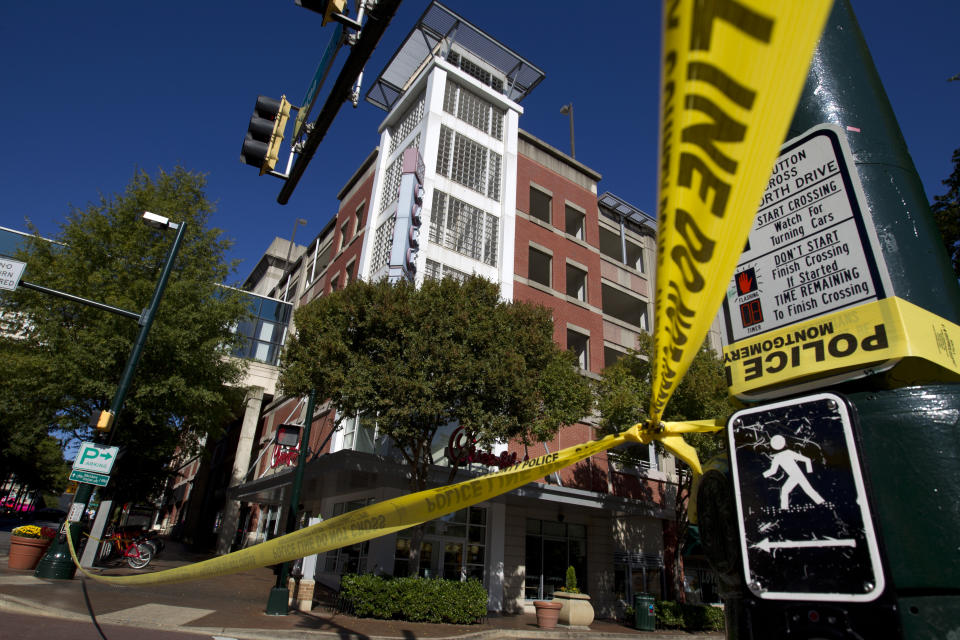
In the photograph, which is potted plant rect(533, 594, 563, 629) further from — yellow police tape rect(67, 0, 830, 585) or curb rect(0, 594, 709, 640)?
yellow police tape rect(67, 0, 830, 585)

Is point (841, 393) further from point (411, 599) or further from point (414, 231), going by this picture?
point (414, 231)

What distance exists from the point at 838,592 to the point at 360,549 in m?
19.4

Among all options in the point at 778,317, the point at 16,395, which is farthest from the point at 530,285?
the point at 778,317

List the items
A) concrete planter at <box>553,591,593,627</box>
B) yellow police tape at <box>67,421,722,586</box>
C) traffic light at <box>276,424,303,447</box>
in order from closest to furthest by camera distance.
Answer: yellow police tape at <box>67,421,722,586</box>
traffic light at <box>276,424,303,447</box>
concrete planter at <box>553,591,593,627</box>

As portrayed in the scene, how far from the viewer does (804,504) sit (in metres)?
1.52

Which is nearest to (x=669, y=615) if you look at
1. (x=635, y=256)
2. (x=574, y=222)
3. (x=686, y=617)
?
(x=686, y=617)

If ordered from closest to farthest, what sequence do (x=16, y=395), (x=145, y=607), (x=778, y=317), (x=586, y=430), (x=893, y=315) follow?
1. (x=893, y=315)
2. (x=778, y=317)
3. (x=145, y=607)
4. (x=16, y=395)
5. (x=586, y=430)

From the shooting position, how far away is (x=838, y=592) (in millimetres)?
1394

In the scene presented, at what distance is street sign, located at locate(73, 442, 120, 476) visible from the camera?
38.0ft

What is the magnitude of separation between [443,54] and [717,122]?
28425 mm

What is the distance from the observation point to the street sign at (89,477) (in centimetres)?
1137

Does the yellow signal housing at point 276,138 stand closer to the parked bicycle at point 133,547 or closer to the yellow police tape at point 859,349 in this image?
the yellow police tape at point 859,349

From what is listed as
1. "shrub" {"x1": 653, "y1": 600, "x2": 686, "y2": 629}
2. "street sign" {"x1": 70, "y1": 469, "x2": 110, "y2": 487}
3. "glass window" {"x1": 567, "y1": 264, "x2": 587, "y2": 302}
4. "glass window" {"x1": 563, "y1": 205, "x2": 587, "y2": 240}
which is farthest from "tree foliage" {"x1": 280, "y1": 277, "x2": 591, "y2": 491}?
"glass window" {"x1": 563, "y1": 205, "x2": 587, "y2": 240}

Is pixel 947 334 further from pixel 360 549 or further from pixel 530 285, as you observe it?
pixel 530 285
